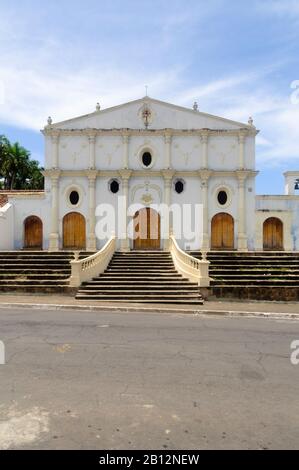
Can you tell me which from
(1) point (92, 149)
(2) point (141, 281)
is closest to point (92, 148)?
(1) point (92, 149)

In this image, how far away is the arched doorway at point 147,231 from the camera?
25422 mm

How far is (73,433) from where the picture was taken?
4.20 metres

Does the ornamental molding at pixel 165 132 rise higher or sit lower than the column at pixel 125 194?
higher

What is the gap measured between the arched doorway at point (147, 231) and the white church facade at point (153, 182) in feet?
0.20

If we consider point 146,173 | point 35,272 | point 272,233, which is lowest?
point 35,272

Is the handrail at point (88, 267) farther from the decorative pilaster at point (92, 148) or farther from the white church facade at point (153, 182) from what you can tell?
the decorative pilaster at point (92, 148)

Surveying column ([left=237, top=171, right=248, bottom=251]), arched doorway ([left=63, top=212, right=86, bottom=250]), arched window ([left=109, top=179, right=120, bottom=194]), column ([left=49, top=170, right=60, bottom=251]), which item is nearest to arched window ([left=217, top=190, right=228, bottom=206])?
column ([left=237, top=171, right=248, bottom=251])

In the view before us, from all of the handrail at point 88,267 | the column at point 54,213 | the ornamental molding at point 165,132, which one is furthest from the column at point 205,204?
the column at point 54,213

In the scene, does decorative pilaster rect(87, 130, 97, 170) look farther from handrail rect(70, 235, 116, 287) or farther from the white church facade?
handrail rect(70, 235, 116, 287)

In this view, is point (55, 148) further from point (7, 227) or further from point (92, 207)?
point (7, 227)

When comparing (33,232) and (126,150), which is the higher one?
(126,150)

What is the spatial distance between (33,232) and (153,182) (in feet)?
26.3

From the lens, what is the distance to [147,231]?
2553cm
